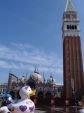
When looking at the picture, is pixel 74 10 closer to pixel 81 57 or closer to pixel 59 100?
pixel 81 57

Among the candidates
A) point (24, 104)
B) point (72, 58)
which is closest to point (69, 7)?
point (72, 58)

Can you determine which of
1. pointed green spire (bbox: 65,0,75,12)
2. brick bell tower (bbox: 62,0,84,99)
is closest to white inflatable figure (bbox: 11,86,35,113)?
brick bell tower (bbox: 62,0,84,99)

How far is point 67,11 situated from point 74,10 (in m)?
2.07

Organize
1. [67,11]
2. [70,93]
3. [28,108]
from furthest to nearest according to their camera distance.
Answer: [67,11], [70,93], [28,108]

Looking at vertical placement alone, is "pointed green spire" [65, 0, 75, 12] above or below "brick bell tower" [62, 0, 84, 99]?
above

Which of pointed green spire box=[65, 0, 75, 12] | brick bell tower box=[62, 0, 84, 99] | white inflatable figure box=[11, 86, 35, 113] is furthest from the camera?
pointed green spire box=[65, 0, 75, 12]

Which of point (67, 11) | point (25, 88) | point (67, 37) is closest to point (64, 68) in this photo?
point (67, 37)

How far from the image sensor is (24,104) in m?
7.35

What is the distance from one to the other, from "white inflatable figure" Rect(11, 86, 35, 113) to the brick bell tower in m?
66.3

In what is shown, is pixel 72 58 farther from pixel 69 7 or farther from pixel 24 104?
pixel 24 104

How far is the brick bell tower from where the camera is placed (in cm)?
7488

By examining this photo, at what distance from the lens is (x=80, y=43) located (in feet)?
255

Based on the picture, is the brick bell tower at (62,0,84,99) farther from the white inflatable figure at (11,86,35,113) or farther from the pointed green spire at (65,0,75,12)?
the white inflatable figure at (11,86,35,113)

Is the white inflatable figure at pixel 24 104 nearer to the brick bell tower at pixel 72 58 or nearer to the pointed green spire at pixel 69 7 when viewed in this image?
the brick bell tower at pixel 72 58
